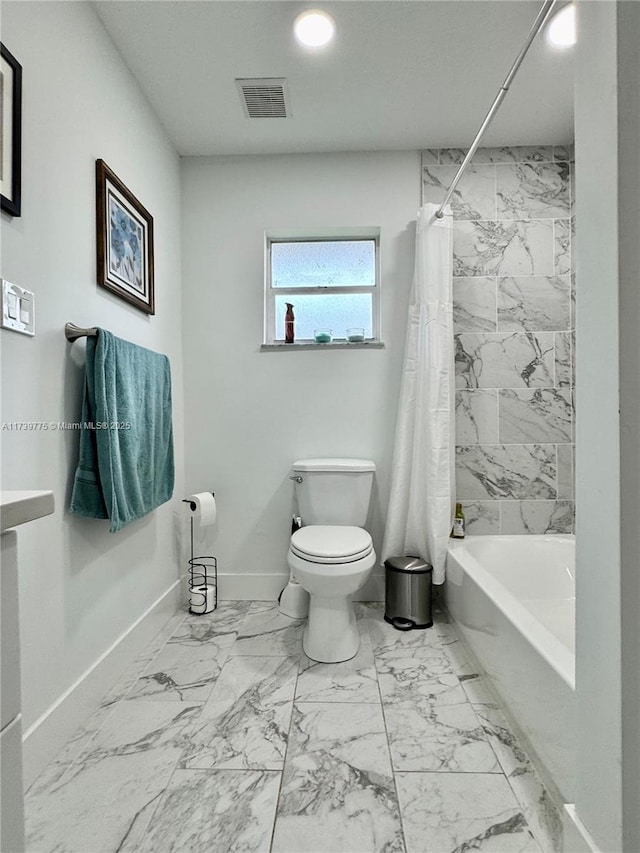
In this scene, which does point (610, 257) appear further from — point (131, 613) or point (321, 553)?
point (131, 613)

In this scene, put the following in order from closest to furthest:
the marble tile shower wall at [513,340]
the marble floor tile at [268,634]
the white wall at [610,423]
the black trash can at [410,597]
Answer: the white wall at [610,423], the marble floor tile at [268,634], the black trash can at [410,597], the marble tile shower wall at [513,340]

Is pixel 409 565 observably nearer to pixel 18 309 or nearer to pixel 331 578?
pixel 331 578

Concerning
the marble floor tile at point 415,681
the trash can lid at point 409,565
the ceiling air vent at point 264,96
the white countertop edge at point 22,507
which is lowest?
the marble floor tile at point 415,681

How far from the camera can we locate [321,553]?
1.66m

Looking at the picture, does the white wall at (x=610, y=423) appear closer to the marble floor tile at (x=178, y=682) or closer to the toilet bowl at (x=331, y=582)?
the toilet bowl at (x=331, y=582)

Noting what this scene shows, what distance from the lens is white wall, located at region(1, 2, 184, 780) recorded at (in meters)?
1.17

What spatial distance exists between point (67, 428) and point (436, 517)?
1.56 meters

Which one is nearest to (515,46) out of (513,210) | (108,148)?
(513,210)

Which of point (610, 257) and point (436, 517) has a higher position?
point (610, 257)

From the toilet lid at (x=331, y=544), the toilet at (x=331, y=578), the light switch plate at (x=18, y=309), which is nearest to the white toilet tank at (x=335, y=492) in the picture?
the toilet at (x=331, y=578)

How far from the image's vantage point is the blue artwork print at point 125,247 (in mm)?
1646

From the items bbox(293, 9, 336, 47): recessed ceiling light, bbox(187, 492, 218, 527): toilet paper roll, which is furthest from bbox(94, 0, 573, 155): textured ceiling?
bbox(187, 492, 218, 527): toilet paper roll

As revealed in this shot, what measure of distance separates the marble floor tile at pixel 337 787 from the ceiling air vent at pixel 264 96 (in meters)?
2.41

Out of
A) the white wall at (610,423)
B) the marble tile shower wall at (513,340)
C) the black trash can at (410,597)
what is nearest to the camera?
the white wall at (610,423)
